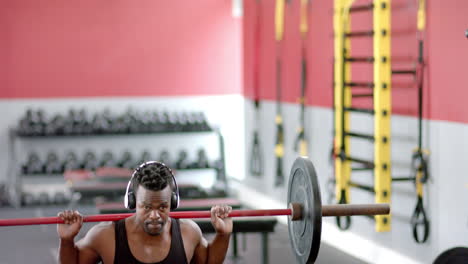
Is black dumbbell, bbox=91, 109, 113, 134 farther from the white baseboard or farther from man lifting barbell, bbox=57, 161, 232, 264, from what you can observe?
man lifting barbell, bbox=57, 161, 232, 264

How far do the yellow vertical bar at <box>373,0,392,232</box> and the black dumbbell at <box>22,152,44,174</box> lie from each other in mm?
4151

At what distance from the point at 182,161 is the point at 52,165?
1.26 m

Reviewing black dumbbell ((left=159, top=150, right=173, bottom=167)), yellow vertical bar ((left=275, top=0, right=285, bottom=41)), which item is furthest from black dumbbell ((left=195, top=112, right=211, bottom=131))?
yellow vertical bar ((left=275, top=0, right=285, bottom=41))

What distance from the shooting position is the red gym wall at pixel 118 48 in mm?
8305

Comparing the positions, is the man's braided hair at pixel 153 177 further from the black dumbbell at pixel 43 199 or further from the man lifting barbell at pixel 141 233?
the black dumbbell at pixel 43 199

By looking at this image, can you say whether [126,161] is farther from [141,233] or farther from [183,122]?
[141,233]

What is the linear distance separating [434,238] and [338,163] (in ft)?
2.72

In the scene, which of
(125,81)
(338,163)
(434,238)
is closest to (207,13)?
(125,81)

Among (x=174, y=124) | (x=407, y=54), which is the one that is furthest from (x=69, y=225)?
(x=174, y=124)

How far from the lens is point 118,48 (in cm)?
852

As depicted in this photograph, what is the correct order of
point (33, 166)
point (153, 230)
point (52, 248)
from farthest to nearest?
point (33, 166), point (52, 248), point (153, 230)

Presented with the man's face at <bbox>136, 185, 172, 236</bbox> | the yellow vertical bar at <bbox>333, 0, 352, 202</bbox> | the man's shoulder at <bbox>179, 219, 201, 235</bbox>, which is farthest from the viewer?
the yellow vertical bar at <bbox>333, 0, 352, 202</bbox>

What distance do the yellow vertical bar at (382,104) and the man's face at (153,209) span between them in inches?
97.9

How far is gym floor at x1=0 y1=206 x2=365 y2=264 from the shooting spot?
18.2ft
